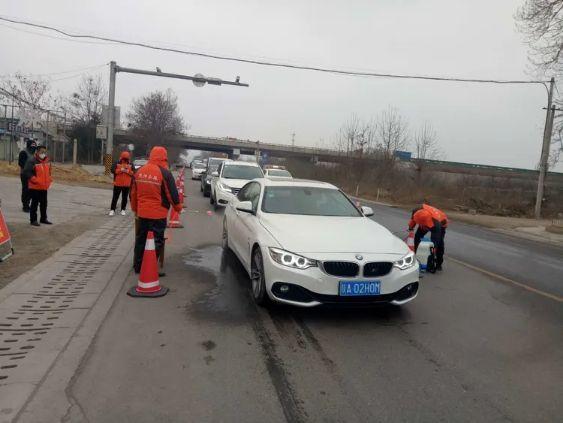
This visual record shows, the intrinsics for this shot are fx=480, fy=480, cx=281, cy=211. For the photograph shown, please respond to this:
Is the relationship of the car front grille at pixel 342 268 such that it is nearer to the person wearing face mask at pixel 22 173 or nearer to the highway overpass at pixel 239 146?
the person wearing face mask at pixel 22 173

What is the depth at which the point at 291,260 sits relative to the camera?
5.00 metres

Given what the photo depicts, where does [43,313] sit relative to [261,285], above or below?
below

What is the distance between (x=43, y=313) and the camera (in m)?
4.99

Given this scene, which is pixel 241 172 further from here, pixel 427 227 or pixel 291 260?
pixel 291 260

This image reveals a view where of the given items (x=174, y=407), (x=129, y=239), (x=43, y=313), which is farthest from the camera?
(x=129, y=239)

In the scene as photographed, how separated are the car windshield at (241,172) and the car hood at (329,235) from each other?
10.6m

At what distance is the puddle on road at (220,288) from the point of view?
5.29 metres

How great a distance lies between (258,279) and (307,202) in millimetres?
1665

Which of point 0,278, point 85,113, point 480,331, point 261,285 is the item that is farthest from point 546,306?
point 85,113

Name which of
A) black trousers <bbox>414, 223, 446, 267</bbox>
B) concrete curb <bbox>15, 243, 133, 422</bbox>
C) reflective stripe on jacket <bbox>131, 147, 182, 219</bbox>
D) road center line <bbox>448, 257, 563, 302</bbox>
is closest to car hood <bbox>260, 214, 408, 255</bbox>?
reflective stripe on jacket <bbox>131, 147, 182, 219</bbox>

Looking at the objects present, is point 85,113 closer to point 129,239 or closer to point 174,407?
point 129,239

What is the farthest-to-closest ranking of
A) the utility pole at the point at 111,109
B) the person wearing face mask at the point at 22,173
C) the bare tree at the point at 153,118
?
the bare tree at the point at 153,118
the utility pole at the point at 111,109
the person wearing face mask at the point at 22,173

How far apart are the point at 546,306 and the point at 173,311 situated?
4.91 m

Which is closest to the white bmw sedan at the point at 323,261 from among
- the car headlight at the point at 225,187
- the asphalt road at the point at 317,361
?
the asphalt road at the point at 317,361
